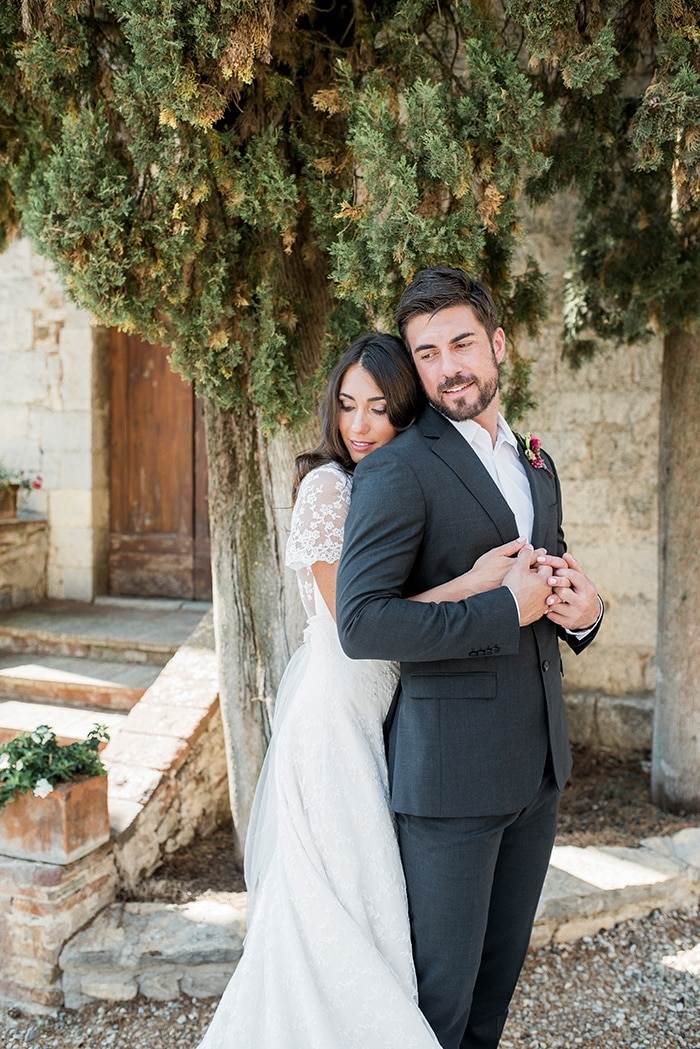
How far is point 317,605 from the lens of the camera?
1.94 m

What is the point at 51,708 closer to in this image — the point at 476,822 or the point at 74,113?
the point at 74,113

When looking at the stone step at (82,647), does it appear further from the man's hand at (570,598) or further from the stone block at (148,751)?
the man's hand at (570,598)

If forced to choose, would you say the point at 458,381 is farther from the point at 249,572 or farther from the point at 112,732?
the point at 112,732

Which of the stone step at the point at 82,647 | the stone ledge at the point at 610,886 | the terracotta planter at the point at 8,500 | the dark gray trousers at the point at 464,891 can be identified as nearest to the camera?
the dark gray trousers at the point at 464,891

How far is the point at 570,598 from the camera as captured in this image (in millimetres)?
1653

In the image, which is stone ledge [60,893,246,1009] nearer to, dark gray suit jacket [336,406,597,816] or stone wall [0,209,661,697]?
dark gray suit jacket [336,406,597,816]

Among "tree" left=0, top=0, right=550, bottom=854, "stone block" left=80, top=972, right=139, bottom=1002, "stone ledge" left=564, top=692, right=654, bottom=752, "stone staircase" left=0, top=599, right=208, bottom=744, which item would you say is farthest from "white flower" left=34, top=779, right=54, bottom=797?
"stone ledge" left=564, top=692, right=654, bottom=752

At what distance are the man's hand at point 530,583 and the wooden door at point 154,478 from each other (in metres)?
4.35

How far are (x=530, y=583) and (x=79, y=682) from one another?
334 centimetres

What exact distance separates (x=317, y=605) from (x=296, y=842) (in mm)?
527

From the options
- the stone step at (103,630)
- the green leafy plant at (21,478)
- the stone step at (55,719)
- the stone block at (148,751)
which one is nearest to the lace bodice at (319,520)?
the stone block at (148,751)

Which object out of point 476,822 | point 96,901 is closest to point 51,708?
point 96,901

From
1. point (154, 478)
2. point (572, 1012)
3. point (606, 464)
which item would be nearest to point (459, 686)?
point (572, 1012)

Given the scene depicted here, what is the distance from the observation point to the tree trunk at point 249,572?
2.93 m
